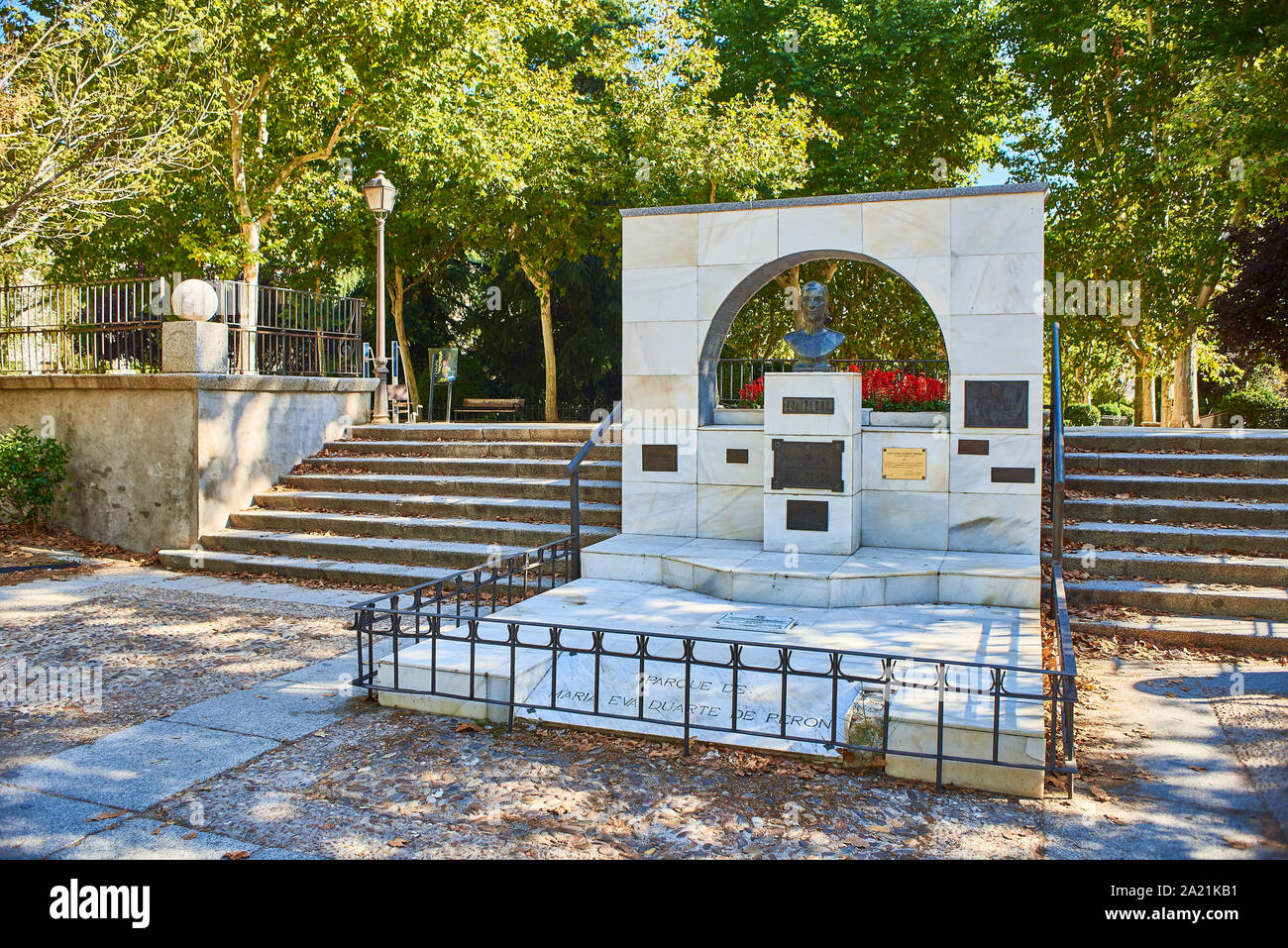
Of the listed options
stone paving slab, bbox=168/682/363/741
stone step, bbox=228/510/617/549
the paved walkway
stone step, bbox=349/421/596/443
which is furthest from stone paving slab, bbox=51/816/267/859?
stone step, bbox=349/421/596/443

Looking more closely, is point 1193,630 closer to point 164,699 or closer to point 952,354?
point 952,354

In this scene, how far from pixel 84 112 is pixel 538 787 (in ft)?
45.6

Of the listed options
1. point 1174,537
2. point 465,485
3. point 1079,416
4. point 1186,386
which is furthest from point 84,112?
point 1079,416

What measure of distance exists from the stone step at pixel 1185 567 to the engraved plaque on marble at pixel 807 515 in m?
2.33

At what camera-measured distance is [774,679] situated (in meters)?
6.07

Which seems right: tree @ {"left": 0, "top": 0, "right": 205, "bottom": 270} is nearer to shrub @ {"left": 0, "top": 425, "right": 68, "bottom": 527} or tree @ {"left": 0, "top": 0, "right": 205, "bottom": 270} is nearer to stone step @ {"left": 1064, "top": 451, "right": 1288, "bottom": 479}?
shrub @ {"left": 0, "top": 425, "right": 68, "bottom": 527}

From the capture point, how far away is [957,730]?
5016 mm

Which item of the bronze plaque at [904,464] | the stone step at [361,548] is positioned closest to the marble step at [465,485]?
the stone step at [361,548]

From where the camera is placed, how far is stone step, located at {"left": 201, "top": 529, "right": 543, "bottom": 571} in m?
10.7

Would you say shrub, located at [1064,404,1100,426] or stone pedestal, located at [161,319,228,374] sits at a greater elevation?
stone pedestal, located at [161,319,228,374]

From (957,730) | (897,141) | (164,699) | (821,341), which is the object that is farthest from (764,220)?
(897,141)

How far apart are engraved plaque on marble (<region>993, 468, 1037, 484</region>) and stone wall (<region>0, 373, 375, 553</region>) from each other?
9.37 m

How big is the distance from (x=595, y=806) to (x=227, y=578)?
778cm
